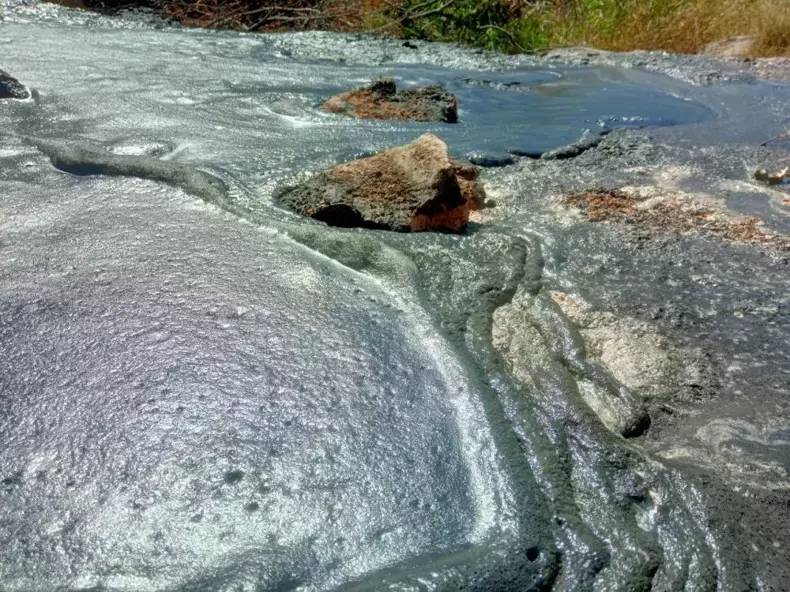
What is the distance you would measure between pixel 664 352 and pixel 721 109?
11.6ft

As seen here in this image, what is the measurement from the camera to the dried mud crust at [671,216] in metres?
3.19

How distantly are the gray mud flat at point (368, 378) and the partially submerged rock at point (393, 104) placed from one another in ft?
1.90

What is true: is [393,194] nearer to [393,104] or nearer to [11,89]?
[393,104]

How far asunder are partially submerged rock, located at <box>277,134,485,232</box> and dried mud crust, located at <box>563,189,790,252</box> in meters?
0.61

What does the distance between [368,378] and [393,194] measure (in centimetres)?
107

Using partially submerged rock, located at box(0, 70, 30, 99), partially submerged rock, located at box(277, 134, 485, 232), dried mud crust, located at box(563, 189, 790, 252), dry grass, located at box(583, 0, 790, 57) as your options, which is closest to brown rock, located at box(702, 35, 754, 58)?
dry grass, located at box(583, 0, 790, 57)

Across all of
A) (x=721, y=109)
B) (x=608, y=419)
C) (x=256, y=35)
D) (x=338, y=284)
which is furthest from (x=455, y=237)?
(x=256, y=35)

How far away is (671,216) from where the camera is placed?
3324 mm

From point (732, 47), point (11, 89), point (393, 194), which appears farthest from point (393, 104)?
point (732, 47)

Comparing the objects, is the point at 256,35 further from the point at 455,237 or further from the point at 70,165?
the point at 455,237

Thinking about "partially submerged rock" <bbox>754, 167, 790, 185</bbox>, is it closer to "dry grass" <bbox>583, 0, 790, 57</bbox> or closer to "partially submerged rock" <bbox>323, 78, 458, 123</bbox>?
"partially submerged rock" <bbox>323, 78, 458, 123</bbox>

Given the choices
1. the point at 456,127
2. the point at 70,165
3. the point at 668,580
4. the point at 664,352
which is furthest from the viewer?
the point at 456,127

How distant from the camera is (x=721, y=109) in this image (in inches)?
212

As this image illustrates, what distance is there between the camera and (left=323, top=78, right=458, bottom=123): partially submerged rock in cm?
461
